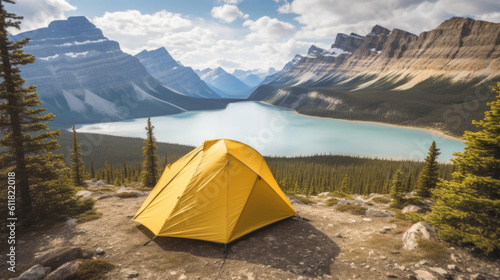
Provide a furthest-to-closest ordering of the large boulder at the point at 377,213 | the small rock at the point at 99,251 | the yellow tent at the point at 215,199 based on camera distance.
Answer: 1. the large boulder at the point at 377,213
2. the yellow tent at the point at 215,199
3. the small rock at the point at 99,251

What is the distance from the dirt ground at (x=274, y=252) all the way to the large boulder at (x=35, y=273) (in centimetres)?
198

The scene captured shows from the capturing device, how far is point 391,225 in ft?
41.1

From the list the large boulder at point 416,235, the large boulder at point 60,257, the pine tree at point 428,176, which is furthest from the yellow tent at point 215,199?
the pine tree at point 428,176

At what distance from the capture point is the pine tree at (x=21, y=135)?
39.6 feet

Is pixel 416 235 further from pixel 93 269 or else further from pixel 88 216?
pixel 88 216

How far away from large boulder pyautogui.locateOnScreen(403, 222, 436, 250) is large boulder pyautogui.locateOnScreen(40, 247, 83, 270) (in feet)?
42.3

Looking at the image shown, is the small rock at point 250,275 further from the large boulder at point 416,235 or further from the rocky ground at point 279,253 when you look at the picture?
the large boulder at point 416,235

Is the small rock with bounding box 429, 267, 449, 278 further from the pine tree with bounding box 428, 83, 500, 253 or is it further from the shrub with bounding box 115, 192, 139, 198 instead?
the shrub with bounding box 115, 192, 139, 198

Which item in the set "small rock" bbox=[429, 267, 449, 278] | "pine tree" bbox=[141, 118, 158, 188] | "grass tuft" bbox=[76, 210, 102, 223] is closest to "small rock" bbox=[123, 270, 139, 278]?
"grass tuft" bbox=[76, 210, 102, 223]

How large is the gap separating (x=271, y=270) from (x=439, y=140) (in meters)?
167

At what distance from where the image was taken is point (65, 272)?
25.4 feet

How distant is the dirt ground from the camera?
8391mm

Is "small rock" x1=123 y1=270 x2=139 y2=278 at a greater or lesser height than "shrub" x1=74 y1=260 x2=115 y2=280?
lesser

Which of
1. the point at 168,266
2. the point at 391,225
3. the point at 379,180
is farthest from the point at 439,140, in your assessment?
the point at 168,266
